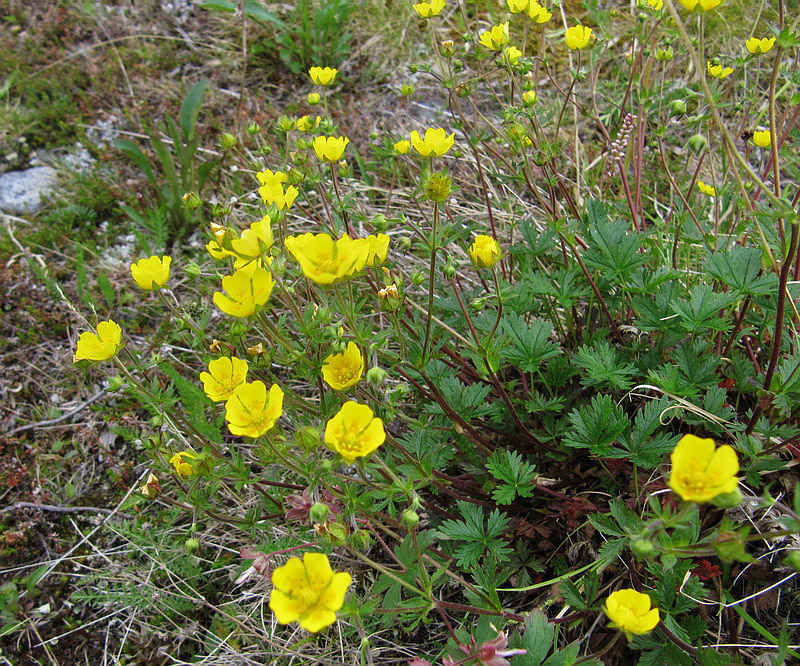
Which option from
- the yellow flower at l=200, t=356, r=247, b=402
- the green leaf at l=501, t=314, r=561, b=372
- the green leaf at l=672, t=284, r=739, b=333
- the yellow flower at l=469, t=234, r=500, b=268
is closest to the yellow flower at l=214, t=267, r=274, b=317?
the yellow flower at l=200, t=356, r=247, b=402

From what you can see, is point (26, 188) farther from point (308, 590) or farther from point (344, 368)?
point (308, 590)

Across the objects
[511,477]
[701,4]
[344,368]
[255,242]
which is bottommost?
[511,477]

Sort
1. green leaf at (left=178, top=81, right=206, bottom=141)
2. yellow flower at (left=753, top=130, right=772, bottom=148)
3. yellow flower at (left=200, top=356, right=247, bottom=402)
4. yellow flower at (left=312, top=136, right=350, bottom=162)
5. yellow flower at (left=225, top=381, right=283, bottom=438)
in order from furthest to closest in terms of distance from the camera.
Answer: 1. green leaf at (left=178, top=81, right=206, bottom=141)
2. yellow flower at (left=753, top=130, right=772, bottom=148)
3. yellow flower at (left=312, top=136, right=350, bottom=162)
4. yellow flower at (left=200, top=356, right=247, bottom=402)
5. yellow flower at (left=225, top=381, right=283, bottom=438)

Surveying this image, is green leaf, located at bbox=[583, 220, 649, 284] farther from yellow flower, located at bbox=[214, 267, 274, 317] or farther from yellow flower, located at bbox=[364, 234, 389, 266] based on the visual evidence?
yellow flower, located at bbox=[214, 267, 274, 317]

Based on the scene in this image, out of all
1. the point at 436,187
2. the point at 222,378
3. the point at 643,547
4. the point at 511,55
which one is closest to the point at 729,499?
the point at 643,547

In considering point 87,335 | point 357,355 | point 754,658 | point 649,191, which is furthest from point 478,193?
point 754,658

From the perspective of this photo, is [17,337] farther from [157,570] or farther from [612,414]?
[612,414]

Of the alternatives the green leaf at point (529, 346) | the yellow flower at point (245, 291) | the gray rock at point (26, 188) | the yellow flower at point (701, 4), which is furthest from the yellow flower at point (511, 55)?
the gray rock at point (26, 188)

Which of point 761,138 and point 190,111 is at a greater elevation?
point 761,138
